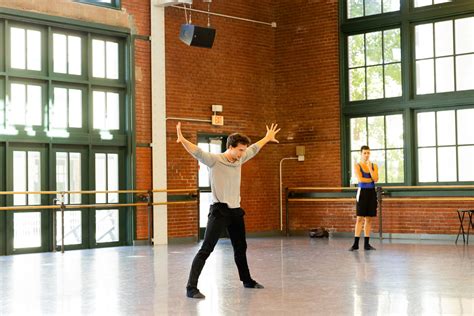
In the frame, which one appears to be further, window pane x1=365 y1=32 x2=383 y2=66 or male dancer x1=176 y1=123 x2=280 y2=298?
window pane x1=365 y1=32 x2=383 y2=66

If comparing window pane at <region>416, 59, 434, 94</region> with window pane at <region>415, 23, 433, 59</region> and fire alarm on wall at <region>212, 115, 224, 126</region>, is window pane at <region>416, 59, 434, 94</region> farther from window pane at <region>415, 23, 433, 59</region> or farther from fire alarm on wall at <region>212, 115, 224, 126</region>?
fire alarm on wall at <region>212, 115, 224, 126</region>

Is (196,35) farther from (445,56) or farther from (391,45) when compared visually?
(445,56)

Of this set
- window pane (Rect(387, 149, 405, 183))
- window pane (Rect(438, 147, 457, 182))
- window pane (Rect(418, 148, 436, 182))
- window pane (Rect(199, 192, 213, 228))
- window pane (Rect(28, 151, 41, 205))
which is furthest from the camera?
window pane (Rect(199, 192, 213, 228))

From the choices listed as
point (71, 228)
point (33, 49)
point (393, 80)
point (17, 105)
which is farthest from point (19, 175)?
point (393, 80)

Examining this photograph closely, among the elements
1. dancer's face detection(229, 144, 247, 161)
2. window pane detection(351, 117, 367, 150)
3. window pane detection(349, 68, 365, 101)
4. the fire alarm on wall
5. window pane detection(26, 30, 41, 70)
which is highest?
window pane detection(26, 30, 41, 70)

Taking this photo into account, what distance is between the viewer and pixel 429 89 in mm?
15805

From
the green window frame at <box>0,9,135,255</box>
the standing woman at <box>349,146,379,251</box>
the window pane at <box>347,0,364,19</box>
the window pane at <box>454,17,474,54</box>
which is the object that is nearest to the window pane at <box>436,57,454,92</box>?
the window pane at <box>454,17,474,54</box>

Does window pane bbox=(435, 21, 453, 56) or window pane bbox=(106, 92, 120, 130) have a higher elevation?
window pane bbox=(435, 21, 453, 56)

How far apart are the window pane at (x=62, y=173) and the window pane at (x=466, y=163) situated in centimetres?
728

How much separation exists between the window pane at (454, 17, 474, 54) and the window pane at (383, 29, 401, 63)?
1.23 metres

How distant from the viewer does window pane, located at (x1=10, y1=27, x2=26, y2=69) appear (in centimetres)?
1365

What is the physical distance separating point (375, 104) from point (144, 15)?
4940 mm

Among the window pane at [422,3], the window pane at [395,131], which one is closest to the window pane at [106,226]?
the window pane at [395,131]

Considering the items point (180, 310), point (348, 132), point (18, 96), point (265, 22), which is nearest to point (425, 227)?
point (348, 132)
